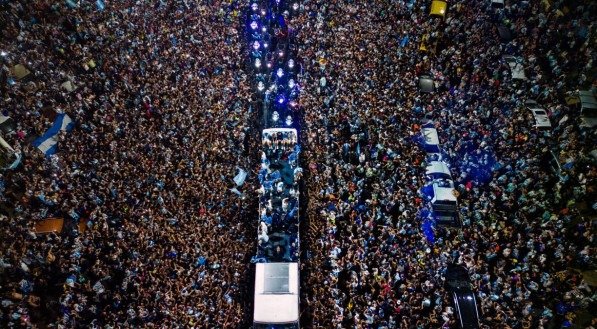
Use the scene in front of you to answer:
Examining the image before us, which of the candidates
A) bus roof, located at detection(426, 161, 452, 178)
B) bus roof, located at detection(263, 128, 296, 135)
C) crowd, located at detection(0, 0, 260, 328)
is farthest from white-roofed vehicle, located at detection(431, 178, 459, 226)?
crowd, located at detection(0, 0, 260, 328)

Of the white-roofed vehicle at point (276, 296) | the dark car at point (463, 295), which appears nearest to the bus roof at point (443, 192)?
the dark car at point (463, 295)

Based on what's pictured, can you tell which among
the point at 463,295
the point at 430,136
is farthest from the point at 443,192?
the point at 463,295

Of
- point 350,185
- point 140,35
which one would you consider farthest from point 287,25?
point 350,185

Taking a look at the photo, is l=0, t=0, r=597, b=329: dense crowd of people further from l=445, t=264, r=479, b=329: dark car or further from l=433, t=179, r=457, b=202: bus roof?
l=433, t=179, r=457, b=202: bus roof

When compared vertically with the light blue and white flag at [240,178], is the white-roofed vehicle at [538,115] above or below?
above

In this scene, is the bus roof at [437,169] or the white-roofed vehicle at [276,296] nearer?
the white-roofed vehicle at [276,296]

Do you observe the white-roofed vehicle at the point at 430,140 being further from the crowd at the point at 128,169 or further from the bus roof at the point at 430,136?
the crowd at the point at 128,169
